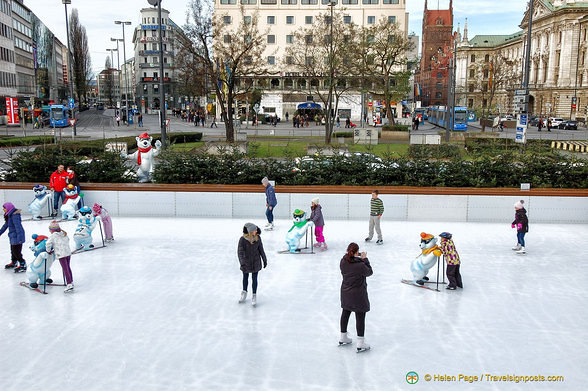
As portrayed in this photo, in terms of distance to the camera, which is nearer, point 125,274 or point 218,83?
point 125,274

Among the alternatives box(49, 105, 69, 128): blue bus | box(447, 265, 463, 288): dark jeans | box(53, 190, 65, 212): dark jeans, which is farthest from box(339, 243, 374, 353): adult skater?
box(49, 105, 69, 128): blue bus

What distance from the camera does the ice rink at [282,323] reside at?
6.48m

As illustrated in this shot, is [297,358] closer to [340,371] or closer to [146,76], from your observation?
[340,371]

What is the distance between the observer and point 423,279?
32.5ft

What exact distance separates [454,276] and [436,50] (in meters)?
121

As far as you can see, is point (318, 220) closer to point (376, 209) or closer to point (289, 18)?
point (376, 209)

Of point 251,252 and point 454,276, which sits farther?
point 454,276

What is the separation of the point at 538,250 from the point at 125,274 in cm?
966

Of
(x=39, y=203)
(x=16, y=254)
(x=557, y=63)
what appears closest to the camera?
(x=16, y=254)

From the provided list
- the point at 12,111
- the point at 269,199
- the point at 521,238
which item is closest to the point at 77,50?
the point at 12,111

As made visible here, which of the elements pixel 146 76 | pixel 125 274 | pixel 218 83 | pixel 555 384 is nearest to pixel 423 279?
pixel 555 384

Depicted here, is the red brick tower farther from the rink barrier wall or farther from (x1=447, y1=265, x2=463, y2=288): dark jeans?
(x1=447, y1=265, x2=463, y2=288): dark jeans

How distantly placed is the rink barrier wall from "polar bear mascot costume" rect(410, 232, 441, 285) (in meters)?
5.50

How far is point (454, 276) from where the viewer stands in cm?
962
